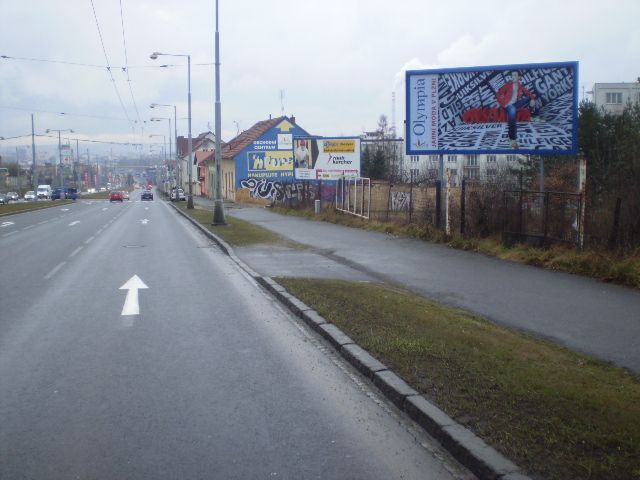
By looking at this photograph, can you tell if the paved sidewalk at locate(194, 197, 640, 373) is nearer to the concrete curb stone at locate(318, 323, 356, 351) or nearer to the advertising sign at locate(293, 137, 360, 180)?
the concrete curb stone at locate(318, 323, 356, 351)

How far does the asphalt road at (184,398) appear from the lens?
4.62 meters

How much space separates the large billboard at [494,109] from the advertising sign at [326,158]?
739 inches

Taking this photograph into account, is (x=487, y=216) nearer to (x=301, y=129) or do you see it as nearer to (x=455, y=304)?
(x=455, y=304)

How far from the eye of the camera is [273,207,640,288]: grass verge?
11.8m

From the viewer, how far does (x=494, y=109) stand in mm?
19453

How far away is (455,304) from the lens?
10.3 m

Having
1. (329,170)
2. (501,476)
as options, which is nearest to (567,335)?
(501,476)

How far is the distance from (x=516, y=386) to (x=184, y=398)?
9.17ft

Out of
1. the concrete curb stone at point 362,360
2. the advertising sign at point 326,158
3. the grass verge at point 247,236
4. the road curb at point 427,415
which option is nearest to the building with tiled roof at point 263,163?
the advertising sign at point 326,158

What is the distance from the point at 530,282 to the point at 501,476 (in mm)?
8412

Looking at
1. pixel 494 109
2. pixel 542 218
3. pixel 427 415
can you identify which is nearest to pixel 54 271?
pixel 542 218

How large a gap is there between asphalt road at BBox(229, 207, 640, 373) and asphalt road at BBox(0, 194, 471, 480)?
267 cm

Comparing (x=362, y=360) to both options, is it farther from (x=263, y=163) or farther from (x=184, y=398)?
(x=263, y=163)

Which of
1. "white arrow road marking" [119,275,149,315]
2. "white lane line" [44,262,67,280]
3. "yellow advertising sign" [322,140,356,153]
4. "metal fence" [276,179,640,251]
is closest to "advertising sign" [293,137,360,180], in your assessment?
"yellow advertising sign" [322,140,356,153]
